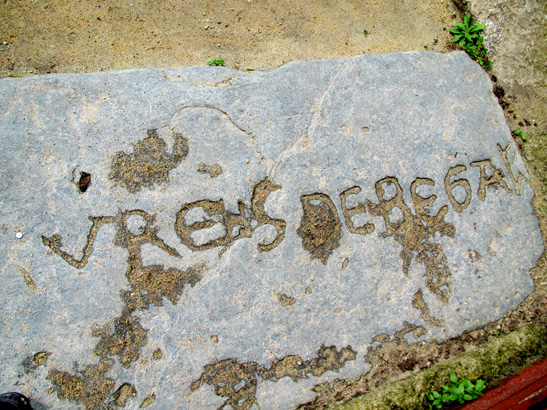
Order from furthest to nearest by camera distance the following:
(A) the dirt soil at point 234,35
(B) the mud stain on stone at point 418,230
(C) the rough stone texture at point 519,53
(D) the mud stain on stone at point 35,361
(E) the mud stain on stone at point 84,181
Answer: (C) the rough stone texture at point 519,53
(A) the dirt soil at point 234,35
(B) the mud stain on stone at point 418,230
(E) the mud stain on stone at point 84,181
(D) the mud stain on stone at point 35,361

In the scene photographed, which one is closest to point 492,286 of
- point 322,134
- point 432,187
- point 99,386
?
point 432,187

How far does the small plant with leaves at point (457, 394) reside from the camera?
5.65ft

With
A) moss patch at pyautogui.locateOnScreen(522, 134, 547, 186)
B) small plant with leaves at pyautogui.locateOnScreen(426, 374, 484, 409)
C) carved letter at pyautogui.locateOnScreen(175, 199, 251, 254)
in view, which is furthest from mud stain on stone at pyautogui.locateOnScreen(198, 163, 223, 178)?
moss patch at pyautogui.locateOnScreen(522, 134, 547, 186)

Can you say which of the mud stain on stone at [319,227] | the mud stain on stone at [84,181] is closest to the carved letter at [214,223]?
the mud stain on stone at [319,227]

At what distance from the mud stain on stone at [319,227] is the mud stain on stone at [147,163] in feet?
1.92

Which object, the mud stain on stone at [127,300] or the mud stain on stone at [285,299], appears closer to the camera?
the mud stain on stone at [127,300]

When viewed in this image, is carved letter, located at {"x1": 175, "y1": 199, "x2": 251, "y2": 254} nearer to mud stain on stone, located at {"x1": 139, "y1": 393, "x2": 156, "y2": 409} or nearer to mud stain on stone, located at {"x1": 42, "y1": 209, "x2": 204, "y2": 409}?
mud stain on stone, located at {"x1": 42, "y1": 209, "x2": 204, "y2": 409}

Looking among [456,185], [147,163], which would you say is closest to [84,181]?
[147,163]

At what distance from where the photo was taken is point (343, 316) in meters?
1.71

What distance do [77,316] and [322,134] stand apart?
1289 mm

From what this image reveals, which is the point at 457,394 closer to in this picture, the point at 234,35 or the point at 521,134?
the point at 521,134

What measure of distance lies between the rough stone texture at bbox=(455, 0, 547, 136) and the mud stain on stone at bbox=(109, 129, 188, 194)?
1697mm

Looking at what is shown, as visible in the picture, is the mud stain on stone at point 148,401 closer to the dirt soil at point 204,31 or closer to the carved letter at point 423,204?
the carved letter at point 423,204

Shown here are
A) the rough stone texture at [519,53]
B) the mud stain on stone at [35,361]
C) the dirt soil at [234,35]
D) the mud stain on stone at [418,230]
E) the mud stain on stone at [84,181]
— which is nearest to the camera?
the mud stain on stone at [35,361]
